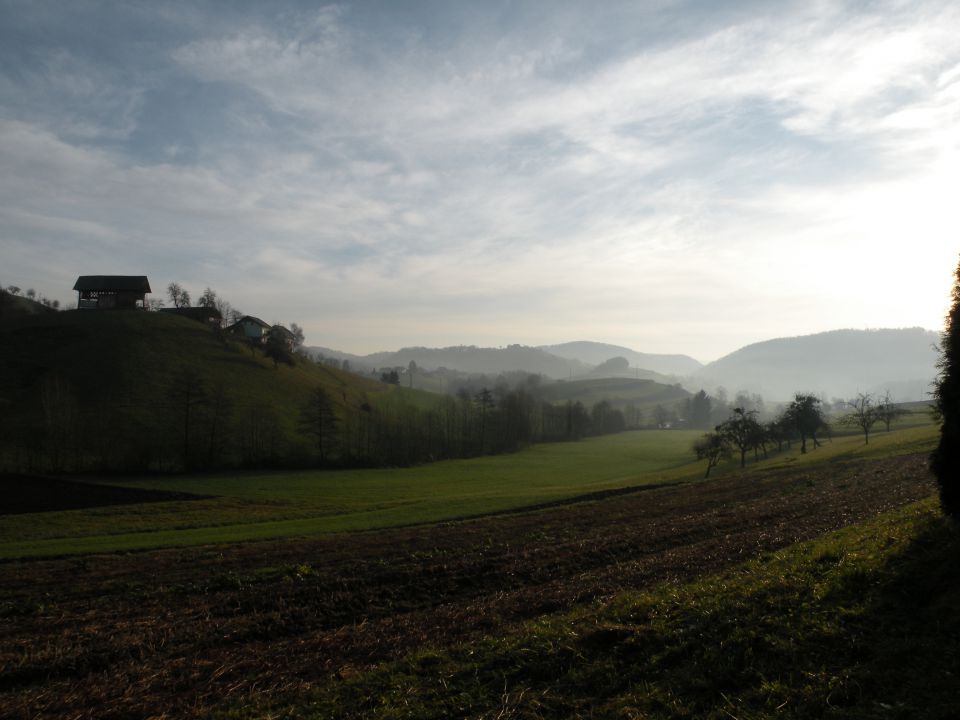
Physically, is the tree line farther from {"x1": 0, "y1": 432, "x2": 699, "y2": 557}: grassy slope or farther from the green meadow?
{"x1": 0, "y1": 432, "x2": 699, "y2": 557}: grassy slope

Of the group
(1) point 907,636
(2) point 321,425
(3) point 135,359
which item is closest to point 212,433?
(2) point 321,425

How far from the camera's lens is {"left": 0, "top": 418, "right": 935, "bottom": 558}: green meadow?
3456cm

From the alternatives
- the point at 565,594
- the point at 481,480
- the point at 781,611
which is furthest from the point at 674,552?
the point at 481,480

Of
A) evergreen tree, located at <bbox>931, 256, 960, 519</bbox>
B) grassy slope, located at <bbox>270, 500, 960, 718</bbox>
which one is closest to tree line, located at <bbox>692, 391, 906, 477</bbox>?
evergreen tree, located at <bbox>931, 256, 960, 519</bbox>

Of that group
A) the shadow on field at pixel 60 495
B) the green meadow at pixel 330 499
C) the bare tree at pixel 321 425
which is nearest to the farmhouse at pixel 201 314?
the bare tree at pixel 321 425

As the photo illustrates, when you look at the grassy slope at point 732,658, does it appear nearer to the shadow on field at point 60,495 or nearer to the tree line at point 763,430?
the shadow on field at point 60,495

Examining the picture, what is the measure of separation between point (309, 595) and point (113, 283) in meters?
166

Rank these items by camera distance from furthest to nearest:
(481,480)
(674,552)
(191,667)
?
→ 1. (481,480)
2. (674,552)
3. (191,667)

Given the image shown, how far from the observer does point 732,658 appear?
8.27m

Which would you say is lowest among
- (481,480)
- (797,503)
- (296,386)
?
(481,480)

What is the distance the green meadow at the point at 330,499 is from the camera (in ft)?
113

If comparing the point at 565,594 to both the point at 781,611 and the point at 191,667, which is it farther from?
the point at 191,667

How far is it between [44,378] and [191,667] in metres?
110

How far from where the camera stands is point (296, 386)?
122m
